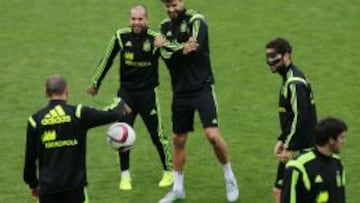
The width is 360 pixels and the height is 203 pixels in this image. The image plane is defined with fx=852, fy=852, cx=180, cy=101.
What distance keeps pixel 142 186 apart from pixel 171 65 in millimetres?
1818

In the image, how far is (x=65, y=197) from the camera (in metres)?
8.13

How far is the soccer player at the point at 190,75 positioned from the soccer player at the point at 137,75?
19.7 inches

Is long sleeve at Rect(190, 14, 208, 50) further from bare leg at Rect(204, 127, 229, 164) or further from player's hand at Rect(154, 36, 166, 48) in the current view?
bare leg at Rect(204, 127, 229, 164)

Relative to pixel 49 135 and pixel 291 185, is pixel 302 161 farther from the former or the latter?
pixel 49 135

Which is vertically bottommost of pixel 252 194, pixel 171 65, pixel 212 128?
pixel 252 194

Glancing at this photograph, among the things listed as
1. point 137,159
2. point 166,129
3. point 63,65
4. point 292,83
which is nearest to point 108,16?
point 63,65

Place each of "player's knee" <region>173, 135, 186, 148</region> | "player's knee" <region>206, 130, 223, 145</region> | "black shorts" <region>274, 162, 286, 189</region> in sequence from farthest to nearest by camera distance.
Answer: "player's knee" <region>173, 135, 186, 148</region>, "player's knee" <region>206, 130, 223, 145</region>, "black shorts" <region>274, 162, 286, 189</region>

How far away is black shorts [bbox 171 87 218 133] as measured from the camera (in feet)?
33.3

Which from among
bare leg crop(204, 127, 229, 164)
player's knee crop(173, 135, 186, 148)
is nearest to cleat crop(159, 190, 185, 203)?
player's knee crop(173, 135, 186, 148)

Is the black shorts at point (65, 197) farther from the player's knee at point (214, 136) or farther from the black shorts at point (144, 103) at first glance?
the black shorts at point (144, 103)

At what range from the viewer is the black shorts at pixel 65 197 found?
8.11 m

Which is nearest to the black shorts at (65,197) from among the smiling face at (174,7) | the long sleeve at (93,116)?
the long sleeve at (93,116)

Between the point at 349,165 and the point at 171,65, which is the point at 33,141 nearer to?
the point at 171,65

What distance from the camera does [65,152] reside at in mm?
7957
